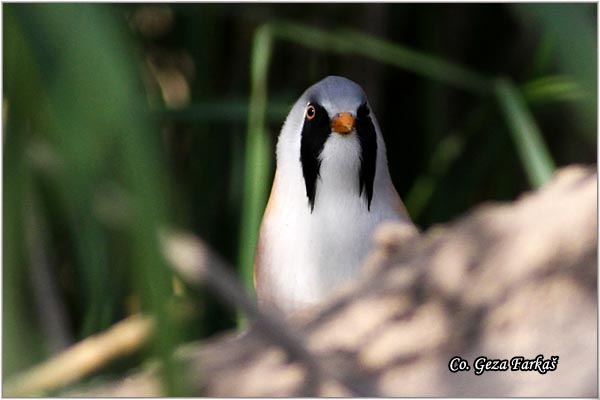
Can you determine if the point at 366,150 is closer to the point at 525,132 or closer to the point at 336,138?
the point at 336,138

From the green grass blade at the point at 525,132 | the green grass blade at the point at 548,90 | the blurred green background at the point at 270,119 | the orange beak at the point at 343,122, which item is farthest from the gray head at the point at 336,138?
the green grass blade at the point at 548,90

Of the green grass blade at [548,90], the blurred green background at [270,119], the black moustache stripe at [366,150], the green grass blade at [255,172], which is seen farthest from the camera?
the green grass blade at [548,90]

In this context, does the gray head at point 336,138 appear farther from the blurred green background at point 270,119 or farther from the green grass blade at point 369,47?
the green grass blade at point 369,47

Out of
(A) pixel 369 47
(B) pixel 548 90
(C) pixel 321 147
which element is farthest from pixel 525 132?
(C) pixel 321 147

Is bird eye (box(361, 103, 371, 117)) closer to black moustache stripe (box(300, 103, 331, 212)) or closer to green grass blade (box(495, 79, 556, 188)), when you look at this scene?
black moustache stripe (box(300, 103, 331, 212))

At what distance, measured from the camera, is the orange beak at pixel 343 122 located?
1.71 metres

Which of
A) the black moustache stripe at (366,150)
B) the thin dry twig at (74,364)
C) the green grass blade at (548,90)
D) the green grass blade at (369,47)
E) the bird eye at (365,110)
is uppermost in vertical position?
the green grass blade at (369,47)

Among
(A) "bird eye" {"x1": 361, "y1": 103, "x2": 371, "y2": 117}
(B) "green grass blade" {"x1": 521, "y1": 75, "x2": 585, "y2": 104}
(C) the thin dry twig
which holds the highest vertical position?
(B) "green grass blade" {"x1": 521, "y1": 75, "x2": 585, "y2": 104}

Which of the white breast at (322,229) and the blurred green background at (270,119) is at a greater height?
the blurred green background at (270,119)

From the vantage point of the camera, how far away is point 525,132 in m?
2.05

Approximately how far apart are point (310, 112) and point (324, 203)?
18cm

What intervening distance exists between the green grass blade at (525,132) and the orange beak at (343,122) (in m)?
0.44

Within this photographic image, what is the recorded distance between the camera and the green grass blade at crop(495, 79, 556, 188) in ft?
6.43

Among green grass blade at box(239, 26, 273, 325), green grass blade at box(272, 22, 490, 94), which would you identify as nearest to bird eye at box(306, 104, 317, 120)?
green grass blade at box(239, 26, 273, 325)
